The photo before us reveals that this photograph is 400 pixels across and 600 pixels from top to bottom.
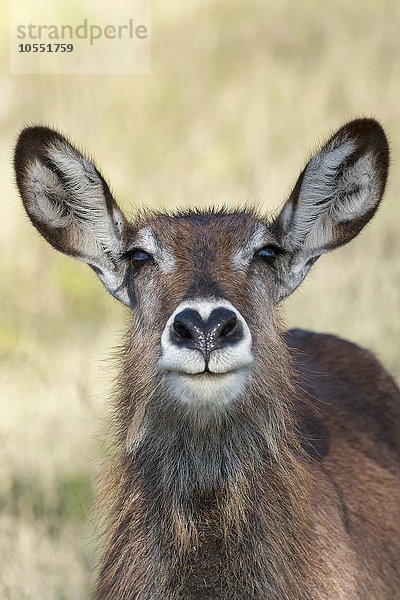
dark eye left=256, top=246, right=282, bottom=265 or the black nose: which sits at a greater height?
dark eye left=256, top=246, right=282, bottom=265

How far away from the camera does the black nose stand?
4809 millimetres

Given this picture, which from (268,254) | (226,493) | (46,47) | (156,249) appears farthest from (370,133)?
(46,47)

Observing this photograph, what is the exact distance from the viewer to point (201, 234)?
5633 mm

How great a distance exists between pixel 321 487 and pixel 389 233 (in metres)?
6.71

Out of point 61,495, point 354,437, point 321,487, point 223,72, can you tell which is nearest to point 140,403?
point 321,487

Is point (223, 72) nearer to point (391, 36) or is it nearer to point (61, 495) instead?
point (391, 36)

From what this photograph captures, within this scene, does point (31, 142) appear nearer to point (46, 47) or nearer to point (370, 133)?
point (370, 133)

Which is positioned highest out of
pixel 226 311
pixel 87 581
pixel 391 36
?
pixel 391 36

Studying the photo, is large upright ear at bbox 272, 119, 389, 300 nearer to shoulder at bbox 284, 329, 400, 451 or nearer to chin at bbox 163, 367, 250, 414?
shoulder at bbox 284, 329, 400, 451

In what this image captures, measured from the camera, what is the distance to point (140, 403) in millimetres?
5516

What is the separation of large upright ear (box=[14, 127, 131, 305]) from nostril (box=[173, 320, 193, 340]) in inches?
38.6

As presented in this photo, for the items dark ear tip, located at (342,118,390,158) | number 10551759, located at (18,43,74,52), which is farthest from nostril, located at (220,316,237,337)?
number 10551759, located at (18,43,74,52)
